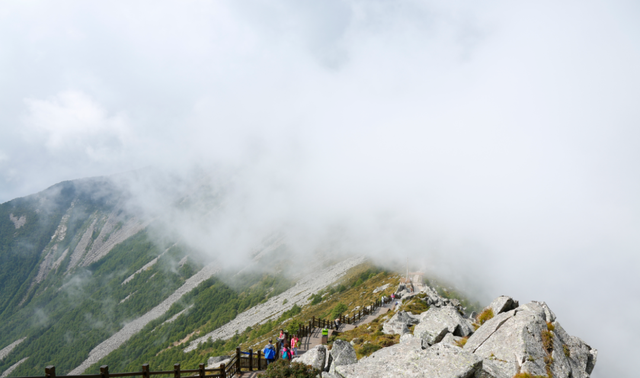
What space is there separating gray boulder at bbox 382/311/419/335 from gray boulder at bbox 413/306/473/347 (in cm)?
731

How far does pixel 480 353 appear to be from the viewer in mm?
16703

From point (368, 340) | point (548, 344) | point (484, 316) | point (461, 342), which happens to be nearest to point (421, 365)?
point (548, 344)

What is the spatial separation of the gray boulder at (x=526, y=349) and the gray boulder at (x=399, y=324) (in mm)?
13044

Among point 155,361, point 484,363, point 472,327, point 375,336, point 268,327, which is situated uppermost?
point 484,363

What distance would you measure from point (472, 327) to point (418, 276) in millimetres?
81490

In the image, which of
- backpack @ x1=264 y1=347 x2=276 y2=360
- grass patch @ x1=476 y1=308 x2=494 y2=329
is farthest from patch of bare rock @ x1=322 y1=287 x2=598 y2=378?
backpack @ x1=264 y1=347 x2=276 y2=360

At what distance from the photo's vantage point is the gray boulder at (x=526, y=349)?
47.9 feet

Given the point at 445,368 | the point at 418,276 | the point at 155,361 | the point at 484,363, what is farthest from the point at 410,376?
the point at 155,361

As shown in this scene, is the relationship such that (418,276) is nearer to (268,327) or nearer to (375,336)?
(268,327)

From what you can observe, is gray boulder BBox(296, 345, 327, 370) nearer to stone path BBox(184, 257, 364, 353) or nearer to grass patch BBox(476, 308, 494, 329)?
grass patch BBox(476, 308, 494, 329)

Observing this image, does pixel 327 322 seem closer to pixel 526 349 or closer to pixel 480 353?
pixel 480 353

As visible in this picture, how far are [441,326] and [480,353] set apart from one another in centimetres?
597

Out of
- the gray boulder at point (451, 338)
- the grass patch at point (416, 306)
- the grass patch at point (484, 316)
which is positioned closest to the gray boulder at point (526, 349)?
the gray boulder at point (451, 338)

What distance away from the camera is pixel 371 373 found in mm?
12898
